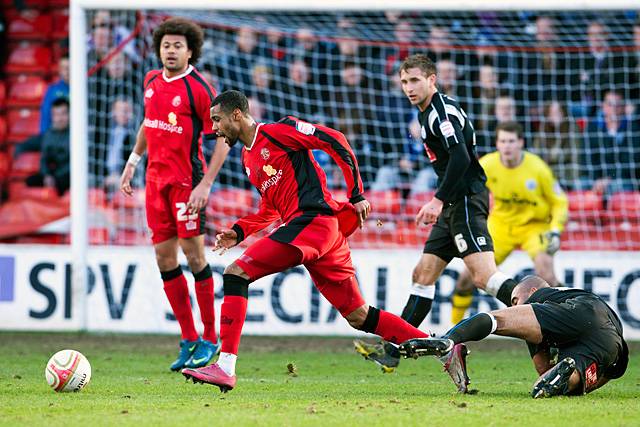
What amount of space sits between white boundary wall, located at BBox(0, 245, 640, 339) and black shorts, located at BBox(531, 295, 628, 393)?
4.84 meters

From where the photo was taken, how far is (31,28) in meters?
15.2

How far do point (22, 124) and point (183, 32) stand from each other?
22.0ft

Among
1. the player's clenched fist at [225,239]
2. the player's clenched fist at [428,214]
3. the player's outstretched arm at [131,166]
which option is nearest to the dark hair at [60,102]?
the player's outstretched arm at [131,166]

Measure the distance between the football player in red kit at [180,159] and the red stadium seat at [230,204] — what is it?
4193 millimetres

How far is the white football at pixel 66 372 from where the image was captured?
21.4 feet

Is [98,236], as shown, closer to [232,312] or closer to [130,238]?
[130,238]

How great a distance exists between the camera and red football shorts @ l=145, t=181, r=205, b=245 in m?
8.21

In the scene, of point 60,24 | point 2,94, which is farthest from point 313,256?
point 60,24

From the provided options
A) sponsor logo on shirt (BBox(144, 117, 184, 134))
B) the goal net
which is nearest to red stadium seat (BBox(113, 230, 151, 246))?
the goal net

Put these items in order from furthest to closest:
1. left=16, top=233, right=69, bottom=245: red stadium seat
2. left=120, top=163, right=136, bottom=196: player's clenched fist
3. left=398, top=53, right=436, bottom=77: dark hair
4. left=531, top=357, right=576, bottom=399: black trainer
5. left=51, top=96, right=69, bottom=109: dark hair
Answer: left=51, top=96, right=69, bottom=109: dark hair < left=16, top=233, right=69, bottom=245: red stadium seat < left=120, top=163, right=136, bottom=196: player's clenched fist < left=398, top=53, right=436, bottom=77: dark hair < left=531, top=357, right=576, bottom=399: black trainer

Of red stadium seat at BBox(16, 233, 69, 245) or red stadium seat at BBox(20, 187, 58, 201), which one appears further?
red stadium seat at BBox(20, 187, 58, 201)

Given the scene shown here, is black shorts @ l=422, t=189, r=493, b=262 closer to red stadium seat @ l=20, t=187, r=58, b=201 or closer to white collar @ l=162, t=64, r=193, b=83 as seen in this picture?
white collar @ l=162, t=64, r=193, b=83

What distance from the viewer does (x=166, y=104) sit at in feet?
27.0

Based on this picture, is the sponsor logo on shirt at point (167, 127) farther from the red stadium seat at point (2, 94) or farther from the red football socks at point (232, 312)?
the red stadium seat at point (2, 94)
